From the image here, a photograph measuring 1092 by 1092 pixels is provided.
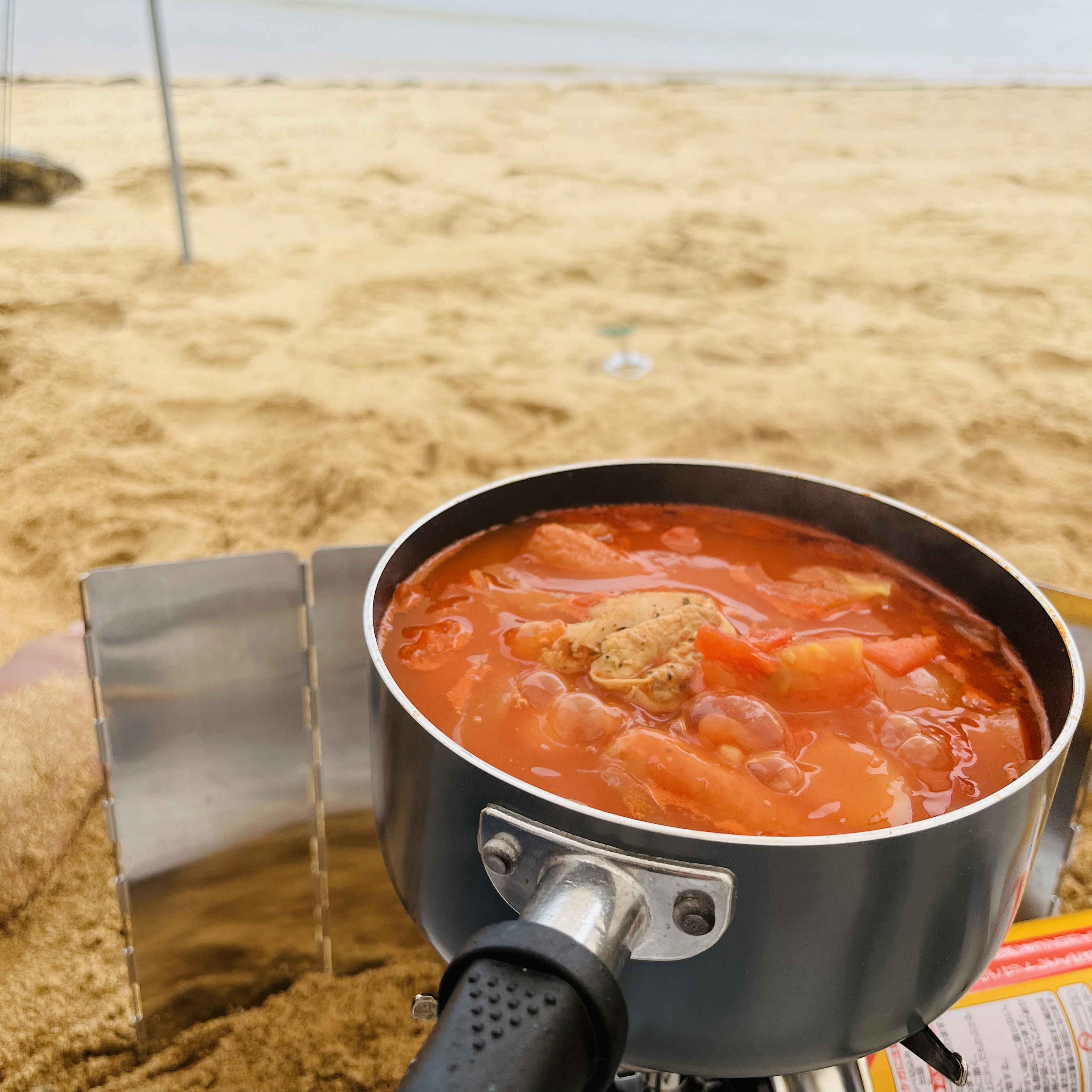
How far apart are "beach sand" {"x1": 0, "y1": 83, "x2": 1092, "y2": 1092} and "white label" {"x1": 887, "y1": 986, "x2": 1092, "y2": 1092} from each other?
0.93m

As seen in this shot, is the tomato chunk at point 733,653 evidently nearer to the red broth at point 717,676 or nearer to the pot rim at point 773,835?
the red broth at point 717,676

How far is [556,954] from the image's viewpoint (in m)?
0.67

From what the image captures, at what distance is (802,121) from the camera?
8.28 meters

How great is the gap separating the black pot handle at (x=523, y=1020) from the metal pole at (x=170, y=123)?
4148 mm

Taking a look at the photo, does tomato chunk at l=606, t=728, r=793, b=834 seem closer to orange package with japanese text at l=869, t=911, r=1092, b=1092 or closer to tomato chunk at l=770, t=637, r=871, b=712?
tomato chunk at l=770, t=637, r=871, b=712

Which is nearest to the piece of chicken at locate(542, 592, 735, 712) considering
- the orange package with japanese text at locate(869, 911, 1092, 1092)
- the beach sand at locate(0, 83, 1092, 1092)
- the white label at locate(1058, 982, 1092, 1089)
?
the orange package with japanese text at locate(869, 911, 1092, 1092)

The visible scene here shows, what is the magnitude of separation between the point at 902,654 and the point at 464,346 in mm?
3012

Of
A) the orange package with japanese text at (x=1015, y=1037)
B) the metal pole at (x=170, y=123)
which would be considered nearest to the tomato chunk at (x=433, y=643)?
the orange package with japanese text at (x=1015, y=1037)

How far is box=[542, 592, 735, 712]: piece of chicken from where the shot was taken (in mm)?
1041

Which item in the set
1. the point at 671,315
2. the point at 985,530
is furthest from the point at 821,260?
the point at 985,530

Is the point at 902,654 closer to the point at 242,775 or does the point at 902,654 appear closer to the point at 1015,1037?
the point at 1015,1037

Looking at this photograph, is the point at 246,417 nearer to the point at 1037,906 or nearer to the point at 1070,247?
the point at 1037,906

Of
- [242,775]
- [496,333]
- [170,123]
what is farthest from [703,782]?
[170,123]

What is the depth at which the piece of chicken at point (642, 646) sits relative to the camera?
3.42 ft
